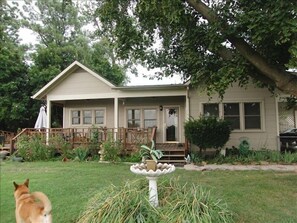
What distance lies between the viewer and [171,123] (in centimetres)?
1585

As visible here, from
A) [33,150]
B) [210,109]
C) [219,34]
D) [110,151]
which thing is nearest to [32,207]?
[219,34]

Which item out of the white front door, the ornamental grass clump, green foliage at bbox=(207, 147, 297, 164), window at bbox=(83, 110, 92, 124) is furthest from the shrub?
the ornamental grass clump

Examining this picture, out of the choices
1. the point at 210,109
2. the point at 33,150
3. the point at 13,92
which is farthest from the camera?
the point at 13,92

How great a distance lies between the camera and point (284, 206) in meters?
5.70

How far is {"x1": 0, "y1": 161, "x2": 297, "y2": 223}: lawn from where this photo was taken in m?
5.26

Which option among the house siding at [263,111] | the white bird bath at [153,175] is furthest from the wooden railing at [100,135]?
the white bird bath at [153,175]

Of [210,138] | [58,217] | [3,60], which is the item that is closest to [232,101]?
[210,138]

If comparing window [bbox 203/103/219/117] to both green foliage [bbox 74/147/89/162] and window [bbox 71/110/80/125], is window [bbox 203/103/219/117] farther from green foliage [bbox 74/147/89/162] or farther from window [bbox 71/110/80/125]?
window [bbox 71/110/80/125]

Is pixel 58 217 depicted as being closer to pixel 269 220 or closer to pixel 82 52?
pixel 269 220

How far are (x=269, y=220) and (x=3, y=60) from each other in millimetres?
21876

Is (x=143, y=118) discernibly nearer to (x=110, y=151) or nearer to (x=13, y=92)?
(x=110, y=151)

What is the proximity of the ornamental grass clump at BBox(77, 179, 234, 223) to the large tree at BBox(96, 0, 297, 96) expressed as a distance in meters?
3.81

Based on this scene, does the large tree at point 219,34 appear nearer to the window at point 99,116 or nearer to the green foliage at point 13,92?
the window at point 99,116

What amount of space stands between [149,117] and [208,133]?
15.7 feet
